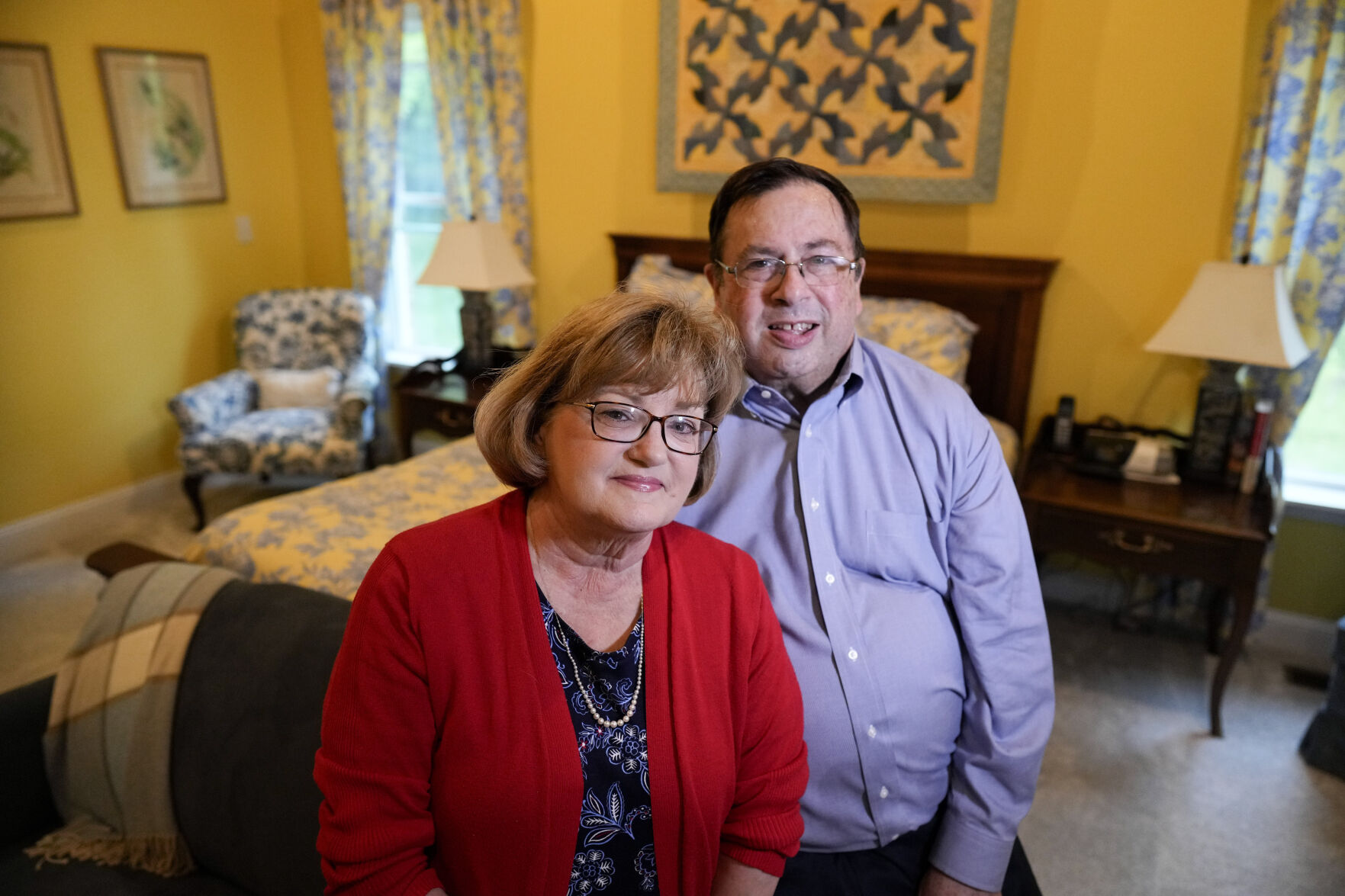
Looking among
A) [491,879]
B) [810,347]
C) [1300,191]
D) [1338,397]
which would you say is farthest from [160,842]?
[1338,397]

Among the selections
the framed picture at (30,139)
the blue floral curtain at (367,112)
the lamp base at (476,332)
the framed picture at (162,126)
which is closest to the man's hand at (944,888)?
the lamp base at (476,332)

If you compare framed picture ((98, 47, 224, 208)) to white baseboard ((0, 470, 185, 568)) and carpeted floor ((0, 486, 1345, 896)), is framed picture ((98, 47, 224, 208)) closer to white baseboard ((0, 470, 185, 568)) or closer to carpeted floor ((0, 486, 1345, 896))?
white baseboard ((0, 470, 185, 568))

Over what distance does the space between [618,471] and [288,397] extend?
3375mm

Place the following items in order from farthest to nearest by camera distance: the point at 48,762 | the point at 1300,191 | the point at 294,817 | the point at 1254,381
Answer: the point at 1254,381, the point at 1300,191, the point at 48,762, the point at 294,817

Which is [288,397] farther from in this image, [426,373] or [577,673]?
[577,673]

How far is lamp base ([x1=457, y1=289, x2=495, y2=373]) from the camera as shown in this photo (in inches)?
147

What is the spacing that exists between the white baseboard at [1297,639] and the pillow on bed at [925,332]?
1.29 meters

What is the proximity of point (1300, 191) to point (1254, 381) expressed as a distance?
56cm

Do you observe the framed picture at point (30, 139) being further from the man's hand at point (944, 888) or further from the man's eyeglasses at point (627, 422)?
the man's hand at point (944, 888)

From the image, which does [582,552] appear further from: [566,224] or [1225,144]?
[566,224]

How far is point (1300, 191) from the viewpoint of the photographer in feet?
8.07

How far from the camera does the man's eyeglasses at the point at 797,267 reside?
1329 millimetres

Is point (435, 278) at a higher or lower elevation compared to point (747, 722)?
higher

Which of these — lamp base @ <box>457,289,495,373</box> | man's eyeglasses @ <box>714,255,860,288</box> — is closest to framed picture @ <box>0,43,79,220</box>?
lamp base @ <box>457,289,495,373</box>
